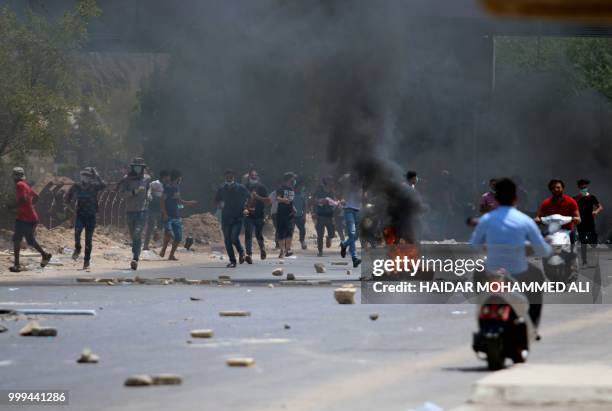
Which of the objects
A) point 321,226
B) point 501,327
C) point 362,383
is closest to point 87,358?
point 362,383

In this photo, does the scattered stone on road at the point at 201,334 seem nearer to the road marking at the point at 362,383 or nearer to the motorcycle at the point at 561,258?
the road marking at the point at 362,383

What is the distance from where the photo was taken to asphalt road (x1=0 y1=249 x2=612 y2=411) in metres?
8.84

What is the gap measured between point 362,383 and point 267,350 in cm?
210

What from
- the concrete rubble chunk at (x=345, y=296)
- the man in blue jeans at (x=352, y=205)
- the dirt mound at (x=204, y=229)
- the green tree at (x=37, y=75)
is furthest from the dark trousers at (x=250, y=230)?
the concrete rubble chunk at (x=345, y=296)

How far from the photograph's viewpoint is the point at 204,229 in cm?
3619

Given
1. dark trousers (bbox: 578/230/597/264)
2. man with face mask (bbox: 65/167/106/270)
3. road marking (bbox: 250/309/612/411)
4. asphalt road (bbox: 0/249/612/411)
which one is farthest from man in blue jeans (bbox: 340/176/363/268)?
road marking (bbox: 250/309/612/411)

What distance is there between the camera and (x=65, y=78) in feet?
112

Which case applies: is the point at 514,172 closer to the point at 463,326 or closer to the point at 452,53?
the point at 452,53

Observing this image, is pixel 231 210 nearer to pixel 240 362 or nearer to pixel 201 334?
pixel 201 334

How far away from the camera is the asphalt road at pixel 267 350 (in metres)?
8.84

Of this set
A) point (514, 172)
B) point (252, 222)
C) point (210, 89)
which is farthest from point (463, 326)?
point (514, 172)

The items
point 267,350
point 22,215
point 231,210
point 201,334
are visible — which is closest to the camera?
point 267,350

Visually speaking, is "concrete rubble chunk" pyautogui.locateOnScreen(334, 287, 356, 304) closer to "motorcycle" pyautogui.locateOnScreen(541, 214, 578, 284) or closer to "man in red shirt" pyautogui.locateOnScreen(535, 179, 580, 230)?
"motorcycle" pyautogui.locateOnScreen(541, 214, 578, 284)

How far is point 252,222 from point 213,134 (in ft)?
47.0
